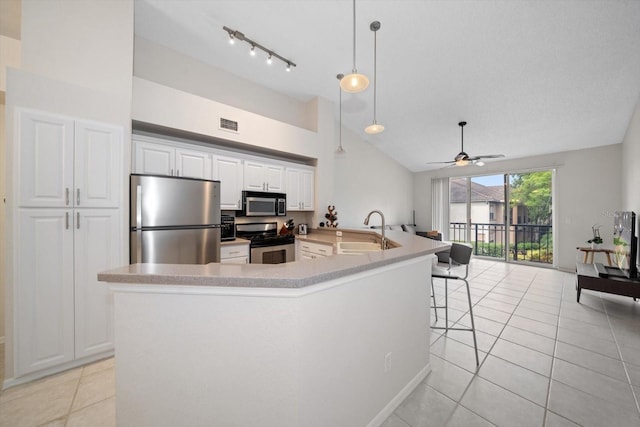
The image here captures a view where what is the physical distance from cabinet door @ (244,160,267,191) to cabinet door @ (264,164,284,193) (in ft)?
0.25

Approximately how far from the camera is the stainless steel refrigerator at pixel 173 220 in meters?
2.21

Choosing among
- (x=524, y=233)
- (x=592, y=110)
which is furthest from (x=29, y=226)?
(x=524, y=233)

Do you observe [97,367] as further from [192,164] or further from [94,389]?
[192,164]

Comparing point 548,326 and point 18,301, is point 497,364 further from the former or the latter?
point 18,301

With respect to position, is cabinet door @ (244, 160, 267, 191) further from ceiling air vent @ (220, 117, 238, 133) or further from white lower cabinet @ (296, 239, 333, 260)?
white lower cabinet @ (296, 239, 333, 260)

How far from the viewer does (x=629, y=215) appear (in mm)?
3027

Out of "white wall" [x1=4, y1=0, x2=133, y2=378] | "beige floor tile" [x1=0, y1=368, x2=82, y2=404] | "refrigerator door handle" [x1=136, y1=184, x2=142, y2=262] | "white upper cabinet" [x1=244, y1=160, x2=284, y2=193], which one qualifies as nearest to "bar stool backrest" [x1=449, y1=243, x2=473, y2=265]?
"white upper cabinet" [x1=244, y1=160, x2=284, y2=193]

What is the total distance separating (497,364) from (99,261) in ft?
11.9

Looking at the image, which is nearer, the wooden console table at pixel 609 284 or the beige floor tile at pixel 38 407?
the beige floor tile at pixel 38 407

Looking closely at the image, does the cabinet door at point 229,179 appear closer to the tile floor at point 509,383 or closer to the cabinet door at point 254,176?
the cabinet door at point 254,176

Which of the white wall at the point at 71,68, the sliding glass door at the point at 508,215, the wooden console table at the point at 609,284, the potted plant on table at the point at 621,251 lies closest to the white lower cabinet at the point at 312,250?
the white wall at the point at 71,68

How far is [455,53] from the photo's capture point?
9.90 ft

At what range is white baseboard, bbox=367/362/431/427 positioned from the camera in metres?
1.39

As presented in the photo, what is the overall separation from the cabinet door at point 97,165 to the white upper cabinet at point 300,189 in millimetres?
2330
